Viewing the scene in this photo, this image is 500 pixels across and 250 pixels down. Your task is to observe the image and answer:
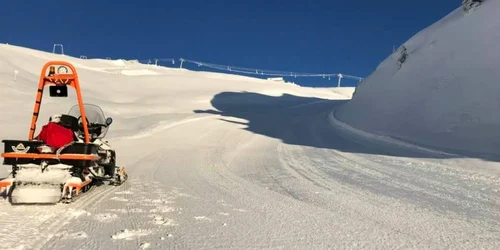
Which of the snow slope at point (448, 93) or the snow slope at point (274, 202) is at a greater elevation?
the snow slope at point (448, 93)

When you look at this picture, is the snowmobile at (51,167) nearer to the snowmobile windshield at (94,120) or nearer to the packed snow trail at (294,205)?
the snowmobile windshield at (94,120)

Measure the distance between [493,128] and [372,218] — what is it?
8.54m

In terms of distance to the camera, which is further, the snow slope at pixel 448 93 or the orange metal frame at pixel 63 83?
the snow slope at pixel 448 93

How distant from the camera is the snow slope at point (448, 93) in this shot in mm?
12227

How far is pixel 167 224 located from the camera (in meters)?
4.60

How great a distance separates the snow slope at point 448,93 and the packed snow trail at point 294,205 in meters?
2.94

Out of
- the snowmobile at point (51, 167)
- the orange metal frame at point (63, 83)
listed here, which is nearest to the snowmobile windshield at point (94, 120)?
the snowmobile at point (51, 167)

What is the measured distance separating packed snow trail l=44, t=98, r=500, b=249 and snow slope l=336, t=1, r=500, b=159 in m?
2.94

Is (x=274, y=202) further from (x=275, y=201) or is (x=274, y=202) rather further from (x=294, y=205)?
(x=294, y=205)

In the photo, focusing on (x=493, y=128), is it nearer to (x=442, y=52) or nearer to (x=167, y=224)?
(x=442, y=52)

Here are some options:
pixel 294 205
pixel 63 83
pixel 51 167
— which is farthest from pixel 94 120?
pixel 294 205

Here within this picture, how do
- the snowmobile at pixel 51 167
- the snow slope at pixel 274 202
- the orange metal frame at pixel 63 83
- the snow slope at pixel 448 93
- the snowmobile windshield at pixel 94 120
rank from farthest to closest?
1. the snow slope at pixel 448 93
2. the snowmobile windshield at pixel 94 120
3. the orange metal frame at pixel 63 83
4. the snowmobile at pixel 51 167
5. the snow slope at pixel 274 202

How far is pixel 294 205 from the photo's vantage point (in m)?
5.61

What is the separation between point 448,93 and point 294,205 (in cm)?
1146
